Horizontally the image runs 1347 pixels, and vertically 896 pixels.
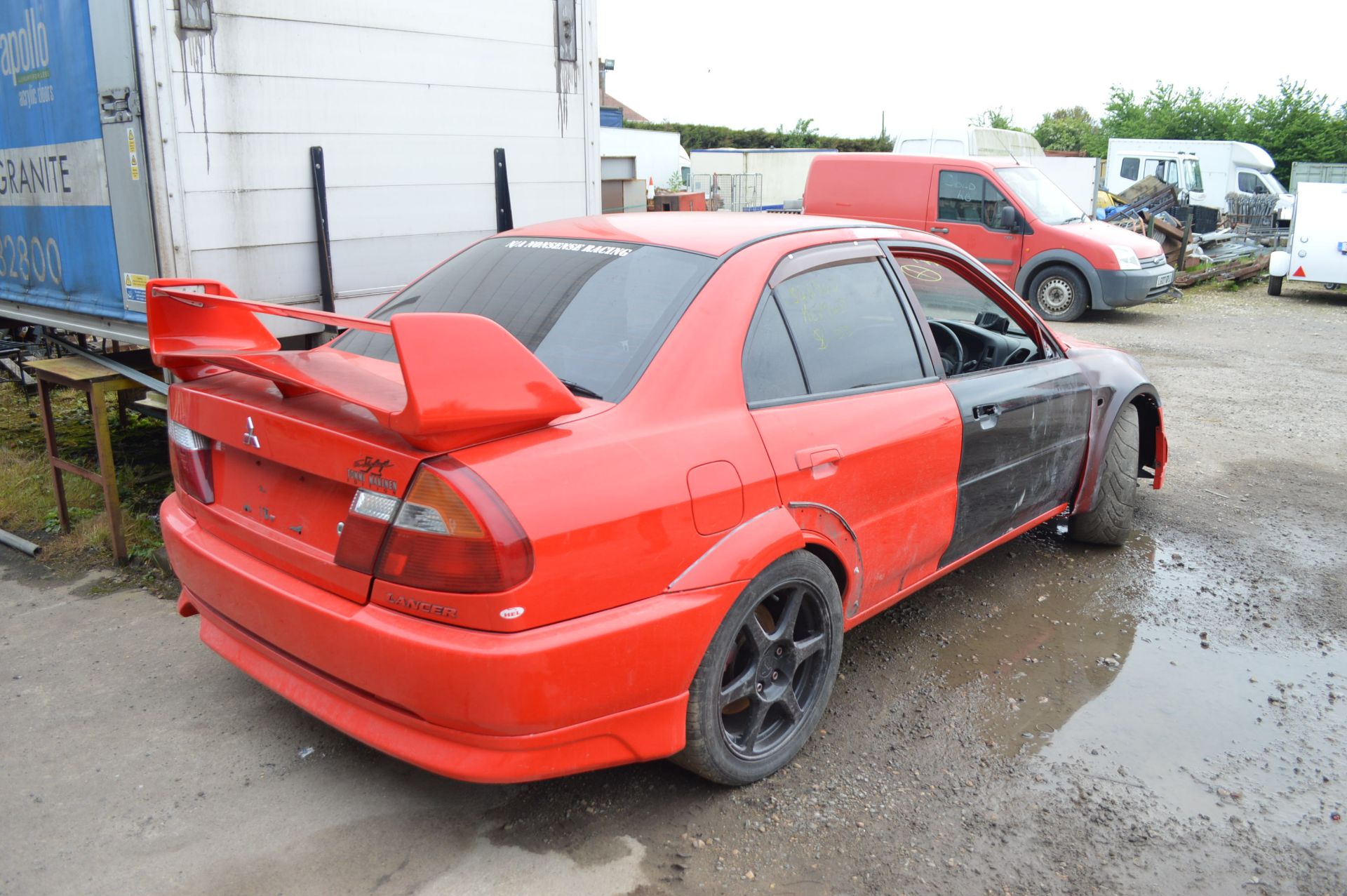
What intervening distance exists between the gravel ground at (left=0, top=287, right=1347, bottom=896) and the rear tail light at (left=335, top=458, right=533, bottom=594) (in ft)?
2.72

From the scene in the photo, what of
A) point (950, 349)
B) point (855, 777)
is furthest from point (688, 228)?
point (855, 777)

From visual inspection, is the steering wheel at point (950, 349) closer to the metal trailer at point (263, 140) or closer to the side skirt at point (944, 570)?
the side skirt at point (944, 570)

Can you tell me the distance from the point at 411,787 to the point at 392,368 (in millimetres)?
1221

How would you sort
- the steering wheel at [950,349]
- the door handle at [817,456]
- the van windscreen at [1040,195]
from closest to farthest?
1. the door handle at [817,456]
2. the steering wheel at [950,349]
3. the van windscreen at [1040,195]

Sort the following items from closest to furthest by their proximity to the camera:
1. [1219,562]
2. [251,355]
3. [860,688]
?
[251,355], [860,688], [1219,562]

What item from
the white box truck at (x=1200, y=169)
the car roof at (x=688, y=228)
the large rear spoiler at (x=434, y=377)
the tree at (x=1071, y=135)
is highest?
the tree at (x=1071, y=135)

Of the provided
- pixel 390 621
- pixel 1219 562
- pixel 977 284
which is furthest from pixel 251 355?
pixel 1219 562

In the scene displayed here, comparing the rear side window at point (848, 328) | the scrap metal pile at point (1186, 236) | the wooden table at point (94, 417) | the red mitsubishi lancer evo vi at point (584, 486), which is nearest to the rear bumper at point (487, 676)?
the red mitsubishi lancer evo vi at point (584, 486)

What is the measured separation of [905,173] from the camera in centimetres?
1278

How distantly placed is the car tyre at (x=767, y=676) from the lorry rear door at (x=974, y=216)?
10400 millimetres

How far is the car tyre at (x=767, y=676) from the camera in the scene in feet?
8.92

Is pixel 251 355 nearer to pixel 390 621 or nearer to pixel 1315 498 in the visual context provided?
pixel 390 621

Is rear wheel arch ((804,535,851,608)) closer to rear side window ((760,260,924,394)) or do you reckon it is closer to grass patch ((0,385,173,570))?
rear side window ((760,260,924,394))
